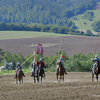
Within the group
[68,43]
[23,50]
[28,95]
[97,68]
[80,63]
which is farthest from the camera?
[68,43]

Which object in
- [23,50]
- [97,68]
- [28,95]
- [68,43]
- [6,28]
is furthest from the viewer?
[6,28]

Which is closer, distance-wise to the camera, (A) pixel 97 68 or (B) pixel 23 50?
(A) pixel 97 68

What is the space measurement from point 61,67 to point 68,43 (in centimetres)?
7364

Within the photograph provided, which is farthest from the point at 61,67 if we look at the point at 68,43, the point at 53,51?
the point at 68,43

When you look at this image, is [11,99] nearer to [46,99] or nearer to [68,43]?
[46,99]

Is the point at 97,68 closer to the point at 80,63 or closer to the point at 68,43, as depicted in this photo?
the point at 80,63

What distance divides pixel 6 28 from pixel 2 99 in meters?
133

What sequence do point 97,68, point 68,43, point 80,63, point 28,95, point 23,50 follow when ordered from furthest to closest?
point 68,43
point 23,50
point 80,63
point 97,68
point 28,95

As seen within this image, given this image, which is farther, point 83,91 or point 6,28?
point 6,28

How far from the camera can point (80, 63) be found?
35031 mm

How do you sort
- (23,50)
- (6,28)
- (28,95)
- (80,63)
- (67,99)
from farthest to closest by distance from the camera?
(6,28) < (23,50) < (80,63) < (28,95) < (67,99)

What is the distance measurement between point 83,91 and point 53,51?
63269 millimetres

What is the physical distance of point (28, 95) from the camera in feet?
41.4

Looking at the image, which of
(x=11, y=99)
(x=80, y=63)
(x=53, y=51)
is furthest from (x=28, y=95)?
(x=53, y=51)
